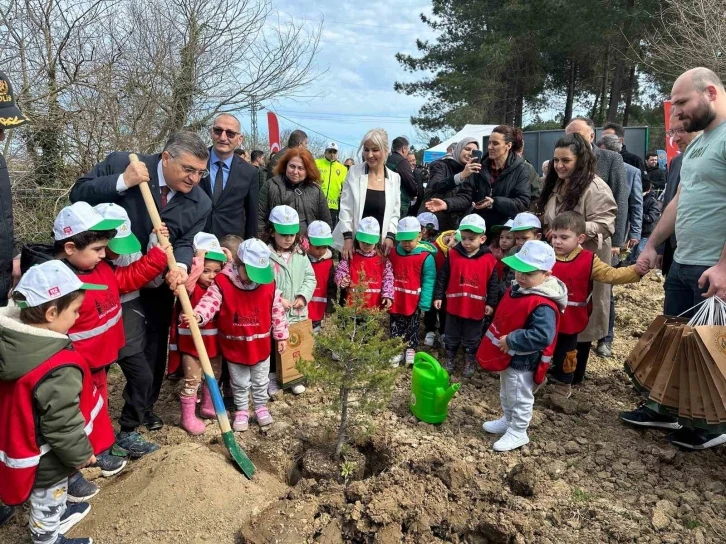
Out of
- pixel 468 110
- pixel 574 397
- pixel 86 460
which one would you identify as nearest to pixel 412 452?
pixel 574 397

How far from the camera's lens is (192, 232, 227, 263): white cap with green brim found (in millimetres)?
3729

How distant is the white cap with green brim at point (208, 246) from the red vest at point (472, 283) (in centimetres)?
215

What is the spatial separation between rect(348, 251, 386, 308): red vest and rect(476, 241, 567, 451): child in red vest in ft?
4.78

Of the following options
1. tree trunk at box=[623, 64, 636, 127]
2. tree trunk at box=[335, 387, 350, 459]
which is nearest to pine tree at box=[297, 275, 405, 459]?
tree trunk at box=[335, 387, 350, 459]

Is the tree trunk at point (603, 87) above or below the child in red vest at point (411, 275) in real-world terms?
above

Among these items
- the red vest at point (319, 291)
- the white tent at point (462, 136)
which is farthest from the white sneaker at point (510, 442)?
the white tent at point (462, 136)

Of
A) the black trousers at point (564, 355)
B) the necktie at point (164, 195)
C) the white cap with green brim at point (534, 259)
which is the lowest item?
the black trousers at point (564, 355)

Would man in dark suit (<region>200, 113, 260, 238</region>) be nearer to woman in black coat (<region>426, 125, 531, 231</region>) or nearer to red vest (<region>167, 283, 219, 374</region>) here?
red vest (<region>167, 283, 219, 374</region>)

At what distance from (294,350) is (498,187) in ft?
8.27

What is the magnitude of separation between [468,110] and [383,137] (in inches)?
768

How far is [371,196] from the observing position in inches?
205

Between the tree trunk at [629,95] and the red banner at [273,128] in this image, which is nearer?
the red banner at [273,128]

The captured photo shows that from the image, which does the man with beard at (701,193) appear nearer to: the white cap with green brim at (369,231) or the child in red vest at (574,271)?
the child in red vest at (574,271)

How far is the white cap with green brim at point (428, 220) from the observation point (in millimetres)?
5840
